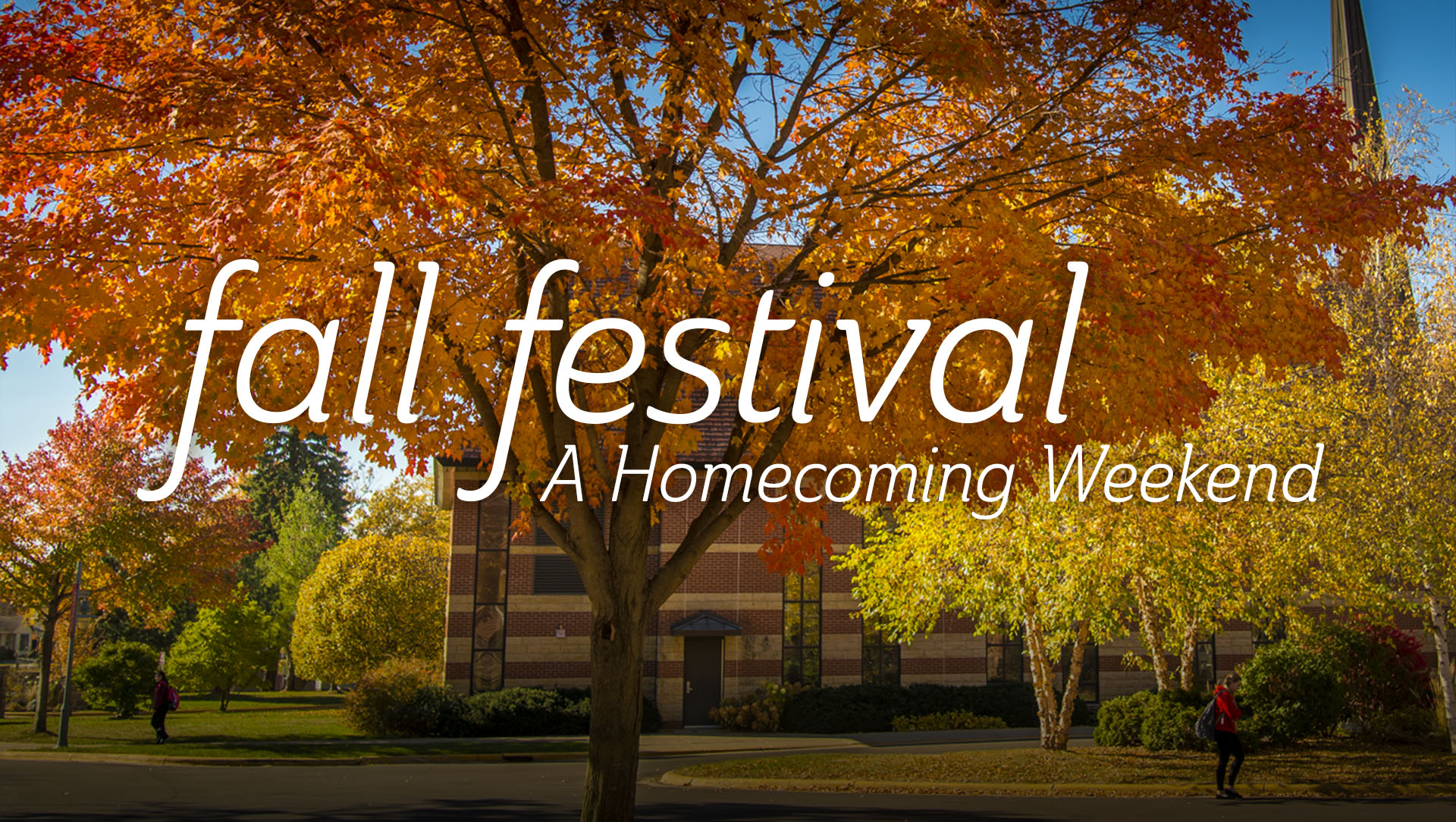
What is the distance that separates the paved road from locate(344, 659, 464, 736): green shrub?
699cm

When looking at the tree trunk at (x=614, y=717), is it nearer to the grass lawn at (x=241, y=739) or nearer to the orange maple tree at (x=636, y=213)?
the orange maple tree at (x=636, y=213)

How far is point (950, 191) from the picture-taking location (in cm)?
831

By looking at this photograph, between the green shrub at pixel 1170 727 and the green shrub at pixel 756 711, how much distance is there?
9.98 metres

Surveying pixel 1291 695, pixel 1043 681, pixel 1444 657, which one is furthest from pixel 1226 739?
pixel 1291 695

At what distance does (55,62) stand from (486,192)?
2791mm

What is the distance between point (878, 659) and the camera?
1197 inches

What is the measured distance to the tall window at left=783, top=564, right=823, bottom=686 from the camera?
98.6ft

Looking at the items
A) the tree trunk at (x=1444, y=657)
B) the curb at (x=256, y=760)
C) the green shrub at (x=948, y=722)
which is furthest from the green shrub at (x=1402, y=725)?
the curb at (x=256, y=760)

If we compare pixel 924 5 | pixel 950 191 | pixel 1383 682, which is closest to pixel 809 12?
pixel 924 5

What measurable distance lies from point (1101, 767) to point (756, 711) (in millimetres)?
11175

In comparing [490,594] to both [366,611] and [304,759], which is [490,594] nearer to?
[304,759]

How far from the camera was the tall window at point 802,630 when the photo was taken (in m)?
30.0

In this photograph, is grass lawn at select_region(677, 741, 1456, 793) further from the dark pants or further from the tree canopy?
the tree canopy

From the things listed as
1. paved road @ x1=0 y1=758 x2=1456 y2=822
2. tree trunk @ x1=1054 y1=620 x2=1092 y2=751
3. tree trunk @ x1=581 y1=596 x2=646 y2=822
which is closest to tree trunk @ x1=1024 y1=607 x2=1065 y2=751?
tree trunk @ x1=1054 y1=620 x2=1092 y2=751
